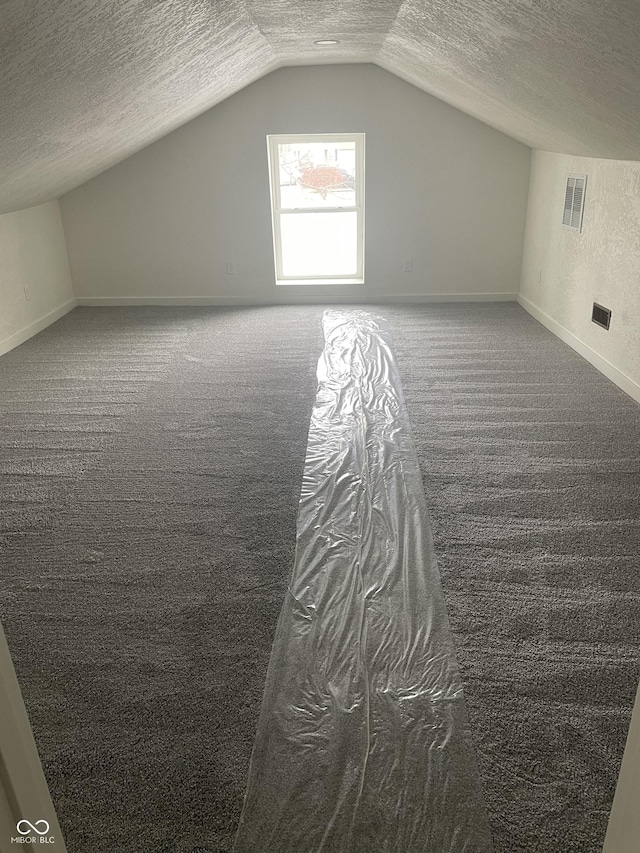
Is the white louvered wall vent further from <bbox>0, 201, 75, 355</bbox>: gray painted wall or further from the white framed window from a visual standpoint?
<bbox>0, 201, 75, 355</bbox>: gray painted wall

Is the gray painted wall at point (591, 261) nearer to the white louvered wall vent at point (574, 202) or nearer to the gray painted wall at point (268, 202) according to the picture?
the white louvered wall vent at point (574, 202)

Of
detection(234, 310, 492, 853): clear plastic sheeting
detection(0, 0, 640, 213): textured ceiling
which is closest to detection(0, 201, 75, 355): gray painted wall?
detection(0, 0, 640, 213): textured ceiling

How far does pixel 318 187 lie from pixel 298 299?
1032 mm

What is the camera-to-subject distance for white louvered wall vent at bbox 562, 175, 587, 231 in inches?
175

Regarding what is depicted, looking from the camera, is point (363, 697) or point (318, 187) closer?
point (363, 697)

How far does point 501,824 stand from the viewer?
1.39 metres

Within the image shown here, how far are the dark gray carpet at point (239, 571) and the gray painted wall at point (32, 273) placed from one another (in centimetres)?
80

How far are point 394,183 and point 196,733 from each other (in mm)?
5048

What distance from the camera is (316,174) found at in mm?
5824

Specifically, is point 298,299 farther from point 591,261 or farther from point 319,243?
point 591,261

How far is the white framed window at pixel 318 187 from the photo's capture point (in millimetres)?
5703

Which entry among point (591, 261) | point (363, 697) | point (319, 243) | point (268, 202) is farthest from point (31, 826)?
point (319, 243)

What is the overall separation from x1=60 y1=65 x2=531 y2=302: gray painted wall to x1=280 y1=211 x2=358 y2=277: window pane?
0.99 feet

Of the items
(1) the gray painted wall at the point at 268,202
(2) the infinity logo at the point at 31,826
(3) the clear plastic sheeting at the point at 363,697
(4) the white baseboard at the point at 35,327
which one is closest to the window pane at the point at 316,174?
(1) the gray painted wall at the point at 268,202
